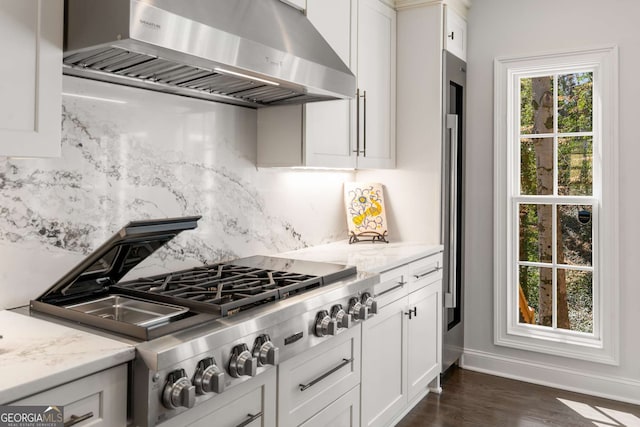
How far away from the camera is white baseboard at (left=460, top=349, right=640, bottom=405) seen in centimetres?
321

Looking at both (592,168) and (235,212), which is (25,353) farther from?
(592,168)

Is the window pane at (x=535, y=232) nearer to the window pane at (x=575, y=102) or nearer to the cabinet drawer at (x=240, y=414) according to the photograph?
the window pane at (x=575, y=102)

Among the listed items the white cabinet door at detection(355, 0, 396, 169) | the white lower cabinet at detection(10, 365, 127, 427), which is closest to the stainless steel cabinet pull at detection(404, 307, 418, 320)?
the white cabinet door at detection(355, 0, 396, 169)

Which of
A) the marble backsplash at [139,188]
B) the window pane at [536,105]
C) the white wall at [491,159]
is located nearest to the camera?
the marble backsplash at [139,188]

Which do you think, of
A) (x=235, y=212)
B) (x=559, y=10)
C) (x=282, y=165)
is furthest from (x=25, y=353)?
(x=559, y=10)

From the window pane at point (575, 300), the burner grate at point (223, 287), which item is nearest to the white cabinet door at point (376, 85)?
the burner grate at point (223, 287)

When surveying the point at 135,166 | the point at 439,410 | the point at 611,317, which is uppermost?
the point at 135,166

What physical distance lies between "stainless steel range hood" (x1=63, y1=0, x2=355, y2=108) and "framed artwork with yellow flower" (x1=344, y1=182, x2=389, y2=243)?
1023 millimetres

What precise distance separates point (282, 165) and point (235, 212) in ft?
1.09

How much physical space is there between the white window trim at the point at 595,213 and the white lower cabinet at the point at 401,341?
0.68m

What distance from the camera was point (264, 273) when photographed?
213 centimetres

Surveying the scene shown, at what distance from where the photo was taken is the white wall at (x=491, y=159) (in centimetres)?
317

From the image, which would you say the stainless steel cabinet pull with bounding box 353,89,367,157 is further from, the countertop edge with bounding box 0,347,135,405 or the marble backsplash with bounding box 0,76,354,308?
the countertop edge with bounding box 0,347,135,405

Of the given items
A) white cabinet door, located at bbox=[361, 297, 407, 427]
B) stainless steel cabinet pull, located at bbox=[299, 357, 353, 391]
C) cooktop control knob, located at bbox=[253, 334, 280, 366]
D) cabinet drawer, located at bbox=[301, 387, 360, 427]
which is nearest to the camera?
cooktop control knob, located at bbox=[253, 334, 280, 366]
